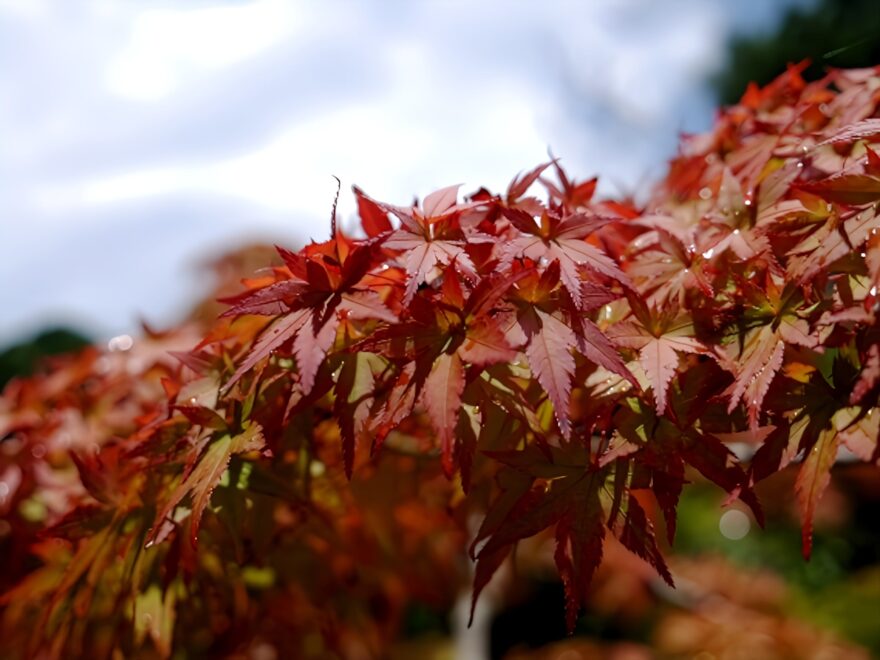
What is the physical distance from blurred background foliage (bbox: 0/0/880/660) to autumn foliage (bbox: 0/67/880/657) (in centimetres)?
37

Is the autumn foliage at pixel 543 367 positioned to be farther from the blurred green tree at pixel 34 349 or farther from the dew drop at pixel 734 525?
the blurred green tree at pixel 34 349

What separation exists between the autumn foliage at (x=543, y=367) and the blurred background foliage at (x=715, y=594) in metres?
0.37

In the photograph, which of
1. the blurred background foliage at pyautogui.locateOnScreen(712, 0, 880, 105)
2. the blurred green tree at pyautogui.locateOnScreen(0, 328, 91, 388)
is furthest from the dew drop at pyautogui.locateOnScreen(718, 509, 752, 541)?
the blurred background foliage at pyautogui.locateOnScreen(712, 0, 880, 105)

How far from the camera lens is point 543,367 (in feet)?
2.39

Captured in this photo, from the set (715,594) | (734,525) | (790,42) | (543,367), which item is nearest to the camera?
(543,367)

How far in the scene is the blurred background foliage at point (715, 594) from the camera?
3129 millimetres

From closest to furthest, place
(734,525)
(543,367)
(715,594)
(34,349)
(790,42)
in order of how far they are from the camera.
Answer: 1. (543,367)
2. (715,594)
3. (734,525)
4. (34,349)
5. (790,42)

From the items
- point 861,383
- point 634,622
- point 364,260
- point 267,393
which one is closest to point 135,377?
point 267,393

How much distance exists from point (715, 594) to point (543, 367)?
2.98 metres

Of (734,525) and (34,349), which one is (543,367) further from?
(34,349)

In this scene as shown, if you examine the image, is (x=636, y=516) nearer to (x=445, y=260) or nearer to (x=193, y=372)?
(x=445, y=260)

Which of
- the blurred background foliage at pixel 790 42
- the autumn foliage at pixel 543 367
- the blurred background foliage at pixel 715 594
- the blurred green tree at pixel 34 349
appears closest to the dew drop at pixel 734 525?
the blurred background foliage at pixel 715 594

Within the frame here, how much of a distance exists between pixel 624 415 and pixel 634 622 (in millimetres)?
3493

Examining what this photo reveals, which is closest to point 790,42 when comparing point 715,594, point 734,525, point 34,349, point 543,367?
point 734,525
